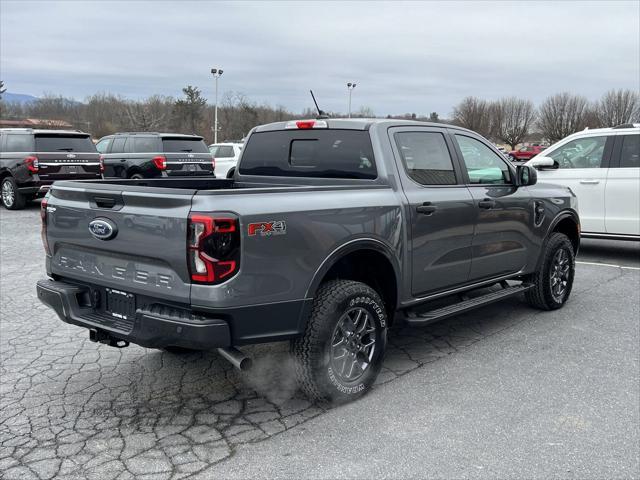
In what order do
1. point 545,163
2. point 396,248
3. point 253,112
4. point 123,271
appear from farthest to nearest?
point 253,112
point 545,163
point 396,248
point 123,271

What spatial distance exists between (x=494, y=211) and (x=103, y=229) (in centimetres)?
326

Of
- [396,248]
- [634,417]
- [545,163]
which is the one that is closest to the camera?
[634,417]

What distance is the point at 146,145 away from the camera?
1587cm

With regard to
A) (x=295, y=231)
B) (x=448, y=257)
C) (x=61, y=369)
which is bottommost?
(x=61, y=369)

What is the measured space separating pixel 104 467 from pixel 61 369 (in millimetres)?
1565

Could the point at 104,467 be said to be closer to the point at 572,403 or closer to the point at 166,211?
the point at 166,211

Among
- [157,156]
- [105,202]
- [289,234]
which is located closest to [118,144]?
[157,156]

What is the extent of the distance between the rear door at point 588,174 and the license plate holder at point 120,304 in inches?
303

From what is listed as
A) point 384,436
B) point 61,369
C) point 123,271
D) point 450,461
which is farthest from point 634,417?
point 61,369

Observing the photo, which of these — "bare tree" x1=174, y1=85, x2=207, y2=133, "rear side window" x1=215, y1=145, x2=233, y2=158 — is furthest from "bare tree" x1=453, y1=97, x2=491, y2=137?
"rear side window" x1=215, y1=145, x2=233, y2=158

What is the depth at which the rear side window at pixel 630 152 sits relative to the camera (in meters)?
8.80

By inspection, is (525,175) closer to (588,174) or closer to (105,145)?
(588,174)

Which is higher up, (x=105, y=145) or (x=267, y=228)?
(x=267, y=228)

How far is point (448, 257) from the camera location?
4.73m
